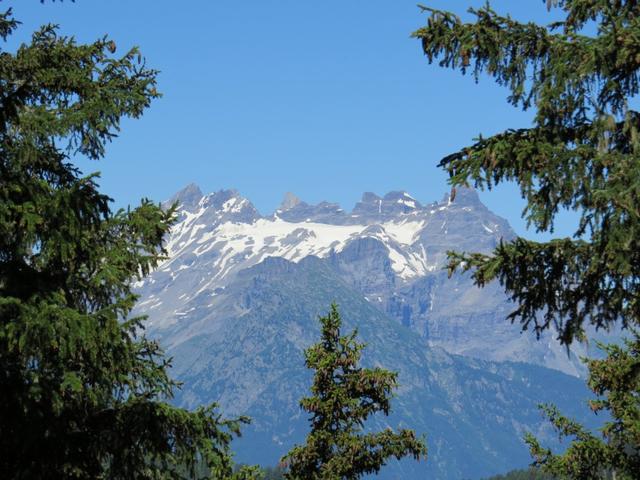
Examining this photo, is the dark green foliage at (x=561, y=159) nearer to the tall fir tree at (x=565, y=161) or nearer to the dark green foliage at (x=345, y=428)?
the tall fir tree at (x=565, y=161)

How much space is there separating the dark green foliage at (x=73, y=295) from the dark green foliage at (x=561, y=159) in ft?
13.7

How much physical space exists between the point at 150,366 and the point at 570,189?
6779mm

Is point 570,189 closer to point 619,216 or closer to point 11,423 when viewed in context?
point 619,216

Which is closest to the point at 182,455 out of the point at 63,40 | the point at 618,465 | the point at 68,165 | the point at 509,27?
the point at 68,165

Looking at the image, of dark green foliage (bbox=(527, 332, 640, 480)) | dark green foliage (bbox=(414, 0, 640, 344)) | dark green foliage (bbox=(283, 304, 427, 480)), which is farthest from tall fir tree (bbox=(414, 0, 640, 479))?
dark green foliage (bbox=(283, 304, 427, 480))

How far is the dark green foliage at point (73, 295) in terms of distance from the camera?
9.87 metres

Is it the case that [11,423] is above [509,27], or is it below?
below

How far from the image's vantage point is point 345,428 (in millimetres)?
24969

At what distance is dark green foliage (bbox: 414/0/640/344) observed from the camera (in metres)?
9.09

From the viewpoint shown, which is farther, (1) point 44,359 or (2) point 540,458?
(2) point 540,458

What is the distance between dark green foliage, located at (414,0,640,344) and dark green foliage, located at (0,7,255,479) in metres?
4.16

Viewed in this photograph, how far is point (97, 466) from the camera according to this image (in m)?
11.5

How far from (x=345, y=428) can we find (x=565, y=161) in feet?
55.5

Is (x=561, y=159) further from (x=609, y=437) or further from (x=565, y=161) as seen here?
(x=609, y=437)
